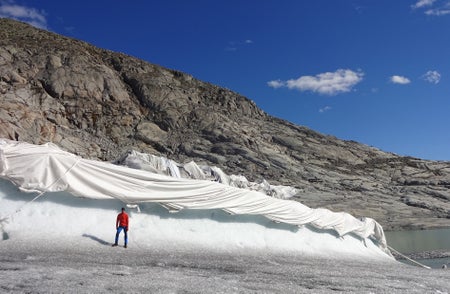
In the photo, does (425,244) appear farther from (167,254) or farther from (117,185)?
(117,185)

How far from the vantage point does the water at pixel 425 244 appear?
2517 cm

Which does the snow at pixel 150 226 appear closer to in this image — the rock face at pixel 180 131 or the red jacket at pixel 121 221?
the red jacket at pixel 121 221

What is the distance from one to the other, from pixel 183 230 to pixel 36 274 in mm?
8369

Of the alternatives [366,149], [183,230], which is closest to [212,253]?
[183,230]

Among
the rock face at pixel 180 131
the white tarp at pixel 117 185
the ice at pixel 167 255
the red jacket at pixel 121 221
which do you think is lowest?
the ice at pixel 167 255

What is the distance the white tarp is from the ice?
15.3 inches

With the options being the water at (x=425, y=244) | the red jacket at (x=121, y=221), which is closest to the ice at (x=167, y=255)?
the red jacket at (x=121, y=221)

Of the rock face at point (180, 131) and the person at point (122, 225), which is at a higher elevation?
the rock face at point (180, 131)

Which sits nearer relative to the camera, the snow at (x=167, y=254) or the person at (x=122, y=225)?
the snow at (x=167, y=254)

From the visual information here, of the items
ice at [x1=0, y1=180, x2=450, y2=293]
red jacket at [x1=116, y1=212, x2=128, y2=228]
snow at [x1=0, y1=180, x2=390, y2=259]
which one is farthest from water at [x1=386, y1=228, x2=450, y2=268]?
red jacket at [x1=116, y1=212, x2=128, y2=228]

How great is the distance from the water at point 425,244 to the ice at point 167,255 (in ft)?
14.4

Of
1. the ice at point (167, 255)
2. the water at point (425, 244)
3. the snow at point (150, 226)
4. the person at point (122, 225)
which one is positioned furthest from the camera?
the water at point (425, 244)

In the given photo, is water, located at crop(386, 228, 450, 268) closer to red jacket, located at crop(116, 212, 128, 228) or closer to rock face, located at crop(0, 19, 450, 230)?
rock face, located at crop(0, 19, 450, 230)

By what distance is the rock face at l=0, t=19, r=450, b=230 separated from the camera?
48.3 m
